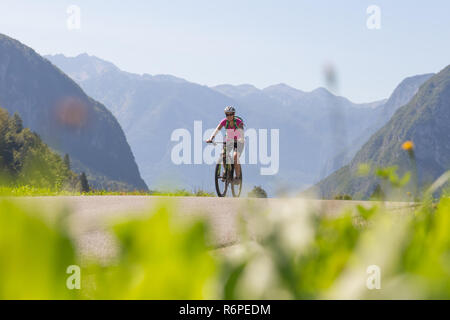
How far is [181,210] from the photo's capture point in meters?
0.88

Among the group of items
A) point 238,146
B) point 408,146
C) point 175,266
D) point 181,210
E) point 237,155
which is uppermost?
point 238,146

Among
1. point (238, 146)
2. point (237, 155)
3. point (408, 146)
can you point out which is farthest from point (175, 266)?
point (237, 155)

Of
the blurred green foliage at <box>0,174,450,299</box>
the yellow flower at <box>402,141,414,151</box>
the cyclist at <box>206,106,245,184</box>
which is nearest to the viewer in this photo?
the blurred green foliage at <box>0,174,450,299</box>

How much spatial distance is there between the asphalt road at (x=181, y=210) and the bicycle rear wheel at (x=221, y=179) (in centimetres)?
325

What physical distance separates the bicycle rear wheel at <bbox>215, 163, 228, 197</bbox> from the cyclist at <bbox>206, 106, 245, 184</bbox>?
1.23 feet

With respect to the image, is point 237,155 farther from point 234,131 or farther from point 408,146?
point 408,146

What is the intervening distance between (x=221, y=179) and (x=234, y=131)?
157 centimetres

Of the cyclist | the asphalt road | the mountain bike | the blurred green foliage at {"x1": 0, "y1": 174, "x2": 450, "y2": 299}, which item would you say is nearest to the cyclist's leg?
the cyclist

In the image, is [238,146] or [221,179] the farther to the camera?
[221,179]

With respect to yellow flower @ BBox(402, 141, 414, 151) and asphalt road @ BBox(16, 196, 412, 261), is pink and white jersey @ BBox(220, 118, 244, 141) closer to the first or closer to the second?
asphalt road @ BBox(16, 196, 412, 261)

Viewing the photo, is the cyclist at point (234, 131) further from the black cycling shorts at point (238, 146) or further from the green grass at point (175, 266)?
the green grass at point (175, 266)

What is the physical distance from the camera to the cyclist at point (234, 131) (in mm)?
10827

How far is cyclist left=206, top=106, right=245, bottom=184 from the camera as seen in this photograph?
10827 millimetres
